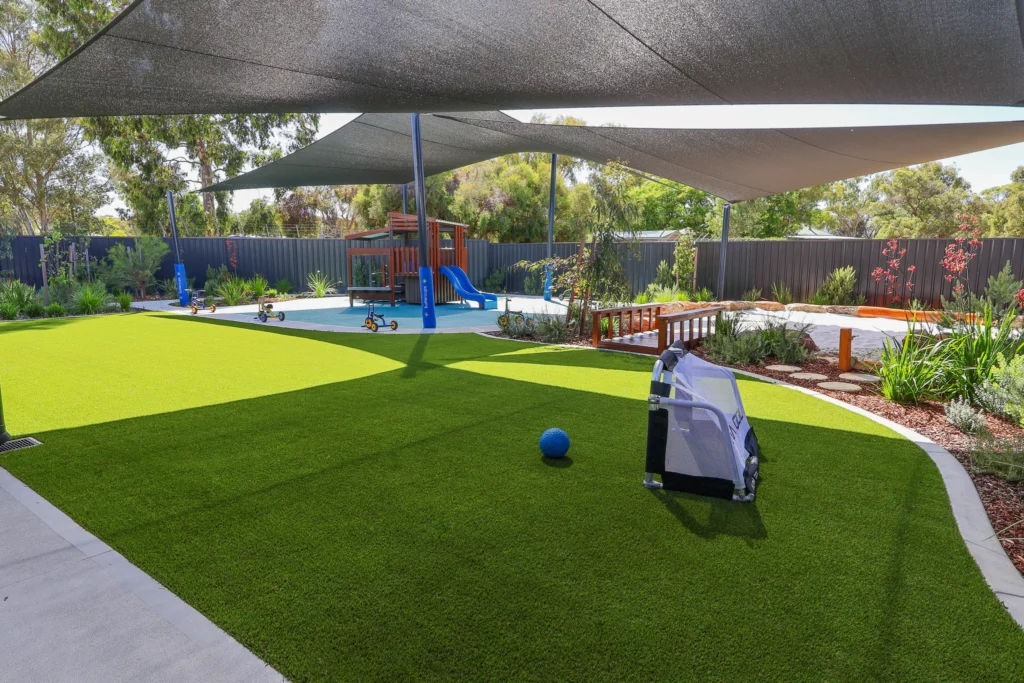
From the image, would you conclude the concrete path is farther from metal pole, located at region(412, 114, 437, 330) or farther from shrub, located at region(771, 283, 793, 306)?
shrub, located at region(771, 283, 793, 306)

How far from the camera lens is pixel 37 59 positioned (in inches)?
965

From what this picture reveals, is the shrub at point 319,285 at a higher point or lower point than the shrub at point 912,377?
higher

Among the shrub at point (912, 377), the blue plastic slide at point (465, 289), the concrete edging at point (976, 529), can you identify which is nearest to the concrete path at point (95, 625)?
the concrete edging at point (976, 529)

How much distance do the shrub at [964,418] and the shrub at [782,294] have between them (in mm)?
9962

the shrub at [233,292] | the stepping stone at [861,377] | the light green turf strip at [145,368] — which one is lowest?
the light green turf strip at [145,368]

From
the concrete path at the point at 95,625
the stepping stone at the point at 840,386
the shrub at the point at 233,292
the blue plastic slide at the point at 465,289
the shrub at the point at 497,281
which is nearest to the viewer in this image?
the concrete path at the point at 95,625

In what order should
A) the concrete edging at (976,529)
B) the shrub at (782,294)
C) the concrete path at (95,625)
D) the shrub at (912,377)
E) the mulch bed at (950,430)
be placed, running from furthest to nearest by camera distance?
the shrub at (782,294) < the shrub at (912,377) < the mulch bed at (950,430) < the concrete edging at (976,529) < the concrete path at (95,625)

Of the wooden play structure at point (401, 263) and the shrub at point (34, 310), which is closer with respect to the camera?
the shrub at point (34, 310)

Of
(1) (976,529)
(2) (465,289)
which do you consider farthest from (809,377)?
(2) (465,289)

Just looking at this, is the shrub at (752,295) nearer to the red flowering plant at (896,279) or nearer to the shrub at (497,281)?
the red flowering plant at (896,279)

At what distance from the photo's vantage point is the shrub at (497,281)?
1969 centimetres

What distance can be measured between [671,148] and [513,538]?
7204 mm

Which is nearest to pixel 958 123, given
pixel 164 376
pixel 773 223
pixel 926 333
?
pixel 926 333

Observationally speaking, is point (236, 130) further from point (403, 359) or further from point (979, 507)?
point (979, 507)
